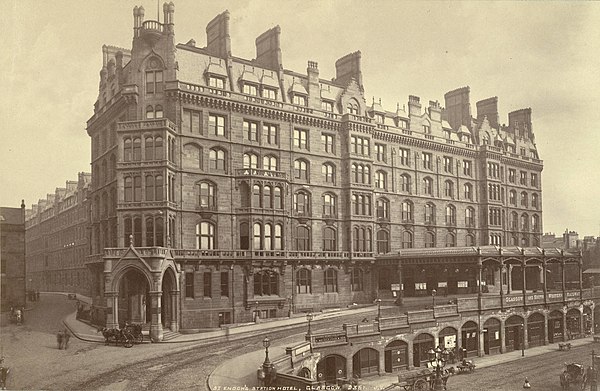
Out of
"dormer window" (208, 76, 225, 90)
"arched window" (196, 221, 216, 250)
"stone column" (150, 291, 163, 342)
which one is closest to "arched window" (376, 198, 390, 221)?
"arched window" (196, 221, 216, 250)

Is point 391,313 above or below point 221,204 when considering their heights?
below

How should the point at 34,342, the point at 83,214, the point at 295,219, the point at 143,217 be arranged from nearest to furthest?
the point at 34,342
the point at 143,217
the point at 295,219
the point at 83,214

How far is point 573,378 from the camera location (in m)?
32.0

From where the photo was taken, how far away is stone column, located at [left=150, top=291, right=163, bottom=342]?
32.5 m

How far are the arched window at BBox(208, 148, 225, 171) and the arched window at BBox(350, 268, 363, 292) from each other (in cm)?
1552

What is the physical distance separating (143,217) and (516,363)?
27.8m

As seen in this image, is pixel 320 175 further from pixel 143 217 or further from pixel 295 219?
pixel 143 217

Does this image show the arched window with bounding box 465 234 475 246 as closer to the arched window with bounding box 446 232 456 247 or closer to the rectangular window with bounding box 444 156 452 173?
the arched window with bounding box 446 232 456 247

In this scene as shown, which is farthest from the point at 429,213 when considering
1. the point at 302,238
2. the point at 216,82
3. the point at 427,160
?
the point at 216,82

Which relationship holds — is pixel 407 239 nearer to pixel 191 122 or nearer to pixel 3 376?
pixel 191 122

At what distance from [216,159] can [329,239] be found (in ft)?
42.0

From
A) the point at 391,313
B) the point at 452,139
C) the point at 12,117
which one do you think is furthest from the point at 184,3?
the point at 452,139

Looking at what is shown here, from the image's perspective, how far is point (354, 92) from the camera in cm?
4912

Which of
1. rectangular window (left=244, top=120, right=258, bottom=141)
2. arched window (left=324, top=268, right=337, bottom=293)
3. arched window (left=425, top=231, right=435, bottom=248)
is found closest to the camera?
rectangular window (left=244, top=120, right=258, bottom=141)
